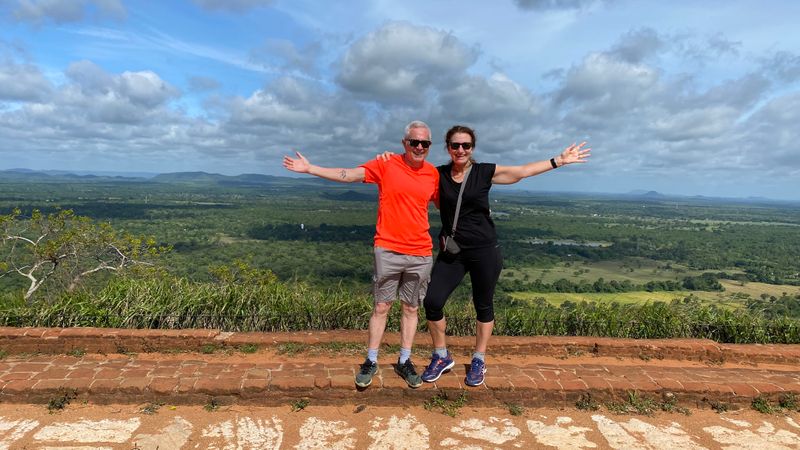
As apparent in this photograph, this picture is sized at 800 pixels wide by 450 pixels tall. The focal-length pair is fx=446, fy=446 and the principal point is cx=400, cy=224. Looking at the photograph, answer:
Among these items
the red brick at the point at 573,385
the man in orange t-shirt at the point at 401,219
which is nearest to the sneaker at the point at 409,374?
the man in orange t-shirt at the point at 401,219

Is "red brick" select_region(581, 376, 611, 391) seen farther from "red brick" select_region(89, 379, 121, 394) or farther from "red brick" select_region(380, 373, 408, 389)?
"red brick" select_region(89, 379, 121, 394)

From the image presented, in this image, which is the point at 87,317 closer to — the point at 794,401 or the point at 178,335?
the point at 178,335

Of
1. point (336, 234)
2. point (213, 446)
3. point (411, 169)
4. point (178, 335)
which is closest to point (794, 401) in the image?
point (411, 169)

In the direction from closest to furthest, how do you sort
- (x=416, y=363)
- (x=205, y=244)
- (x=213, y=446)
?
(x=213, y=446) < (x=416, y=363) < (x=205, y=244)

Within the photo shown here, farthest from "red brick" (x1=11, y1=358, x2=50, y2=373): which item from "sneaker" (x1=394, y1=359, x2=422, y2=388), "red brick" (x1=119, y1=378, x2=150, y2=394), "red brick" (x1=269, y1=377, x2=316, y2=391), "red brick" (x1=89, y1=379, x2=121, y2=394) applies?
"sneaker" (x1=394, y1=359, x2=422, y2=388)

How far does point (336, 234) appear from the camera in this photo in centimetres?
6669

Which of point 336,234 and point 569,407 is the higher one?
point 569,407

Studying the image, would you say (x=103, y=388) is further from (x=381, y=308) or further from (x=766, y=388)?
(x=766, y=388)

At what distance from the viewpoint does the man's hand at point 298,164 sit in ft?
10.5

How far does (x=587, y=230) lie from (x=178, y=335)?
97435 millimetres

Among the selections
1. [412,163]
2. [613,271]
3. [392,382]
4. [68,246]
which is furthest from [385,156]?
[613,271]

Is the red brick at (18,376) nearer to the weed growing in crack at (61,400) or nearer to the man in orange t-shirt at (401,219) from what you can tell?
the weed growing in crack at (61,400)

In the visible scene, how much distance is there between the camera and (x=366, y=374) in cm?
321

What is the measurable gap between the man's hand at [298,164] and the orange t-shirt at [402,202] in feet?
1.39
